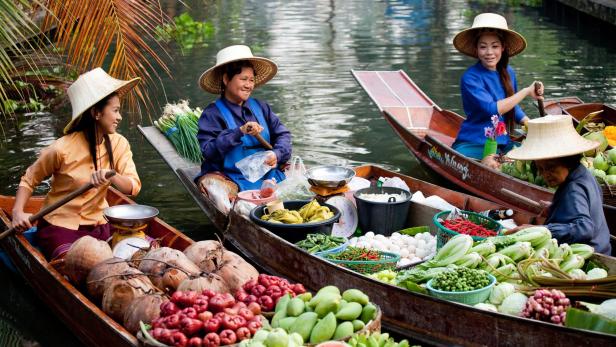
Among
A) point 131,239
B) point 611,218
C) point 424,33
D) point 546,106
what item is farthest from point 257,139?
point 424,33

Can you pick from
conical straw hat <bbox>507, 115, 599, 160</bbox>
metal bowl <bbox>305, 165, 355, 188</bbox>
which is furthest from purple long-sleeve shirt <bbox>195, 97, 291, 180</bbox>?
conical straw hat <bbox>507, 115, 599, 160</bbox>

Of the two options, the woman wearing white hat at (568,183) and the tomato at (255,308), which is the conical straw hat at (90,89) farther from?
the woman wearing white hat at (568,183)

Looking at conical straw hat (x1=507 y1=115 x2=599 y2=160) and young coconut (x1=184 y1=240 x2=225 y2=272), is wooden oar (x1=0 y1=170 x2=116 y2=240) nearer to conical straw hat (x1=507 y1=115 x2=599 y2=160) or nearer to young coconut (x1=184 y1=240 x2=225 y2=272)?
young coconut (x1=184 y1=240 x2=225 y2=272)

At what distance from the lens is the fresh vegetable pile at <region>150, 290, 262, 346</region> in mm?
3502

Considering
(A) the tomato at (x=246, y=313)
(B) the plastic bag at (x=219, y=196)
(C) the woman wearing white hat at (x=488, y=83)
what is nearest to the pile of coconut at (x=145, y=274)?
(A) the tomato at (x=246, y=313)

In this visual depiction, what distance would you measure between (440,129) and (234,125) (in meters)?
2.86

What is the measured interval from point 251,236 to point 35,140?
5.23 m

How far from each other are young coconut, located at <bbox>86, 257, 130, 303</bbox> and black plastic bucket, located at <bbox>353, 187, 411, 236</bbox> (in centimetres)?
176

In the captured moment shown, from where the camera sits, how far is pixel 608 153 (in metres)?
6.23

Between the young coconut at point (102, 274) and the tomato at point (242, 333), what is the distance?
3.43ft

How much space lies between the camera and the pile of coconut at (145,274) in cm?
406

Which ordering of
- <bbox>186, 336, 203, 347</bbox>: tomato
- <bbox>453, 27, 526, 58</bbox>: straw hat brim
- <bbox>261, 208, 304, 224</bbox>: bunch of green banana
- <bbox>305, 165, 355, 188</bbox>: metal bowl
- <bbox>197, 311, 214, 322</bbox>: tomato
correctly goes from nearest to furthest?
<bbox>186, 336, 203, 347</bbox>: tomato
<bbox>197, 311, 214, 322</bbox>: tomato
<bbox>261, 208, 304, 224</bbox>: bunch of green banana
<bbox>305, 165, 355, 188</bbox>: metal bowl
<bbox>453, 27, 526, 58</bbox>: straw hat brim

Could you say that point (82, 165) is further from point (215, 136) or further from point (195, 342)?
point (195, 342)

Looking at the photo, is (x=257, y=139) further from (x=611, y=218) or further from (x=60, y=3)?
(x=611, y=218)
